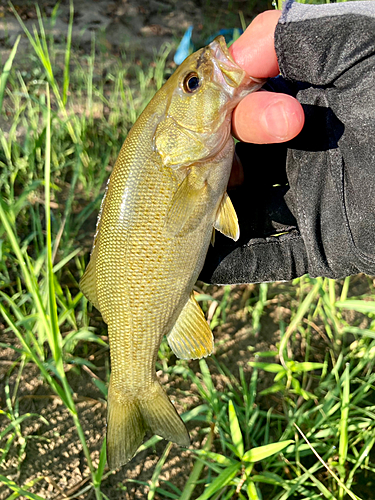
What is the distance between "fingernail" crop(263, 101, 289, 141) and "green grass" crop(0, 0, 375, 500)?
0.68 m

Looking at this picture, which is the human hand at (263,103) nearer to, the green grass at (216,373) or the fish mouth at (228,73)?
the fish mouth at (228,73)

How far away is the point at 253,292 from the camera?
2.83m

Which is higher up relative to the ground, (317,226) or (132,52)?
(132,52)

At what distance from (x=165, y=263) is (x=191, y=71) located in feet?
2.49

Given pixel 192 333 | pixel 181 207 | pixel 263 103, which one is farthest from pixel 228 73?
pixel 192 333

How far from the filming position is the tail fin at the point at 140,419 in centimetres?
167

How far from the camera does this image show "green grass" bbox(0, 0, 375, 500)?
5.55 feet

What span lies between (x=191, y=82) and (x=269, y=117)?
406 mm

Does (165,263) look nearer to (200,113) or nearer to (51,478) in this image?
(200,113)

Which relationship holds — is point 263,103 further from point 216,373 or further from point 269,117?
point 216,373

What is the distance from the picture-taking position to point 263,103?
1459mm

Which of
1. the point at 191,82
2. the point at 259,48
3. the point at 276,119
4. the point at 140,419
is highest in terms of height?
the point at 259,48

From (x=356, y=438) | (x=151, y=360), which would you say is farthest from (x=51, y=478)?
(x=356, y=438)

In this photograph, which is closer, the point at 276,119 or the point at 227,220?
the point at 276,119
